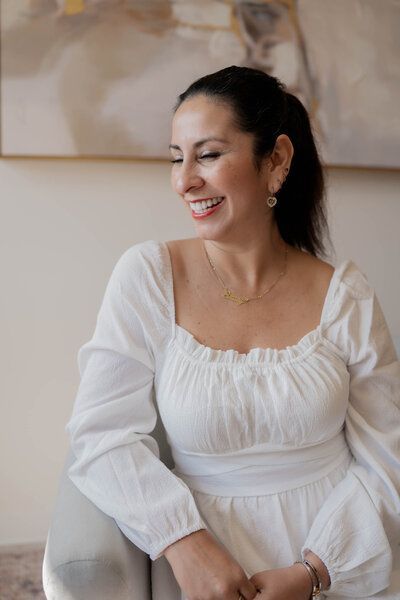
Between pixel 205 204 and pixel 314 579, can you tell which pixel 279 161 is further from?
pixel 314 579

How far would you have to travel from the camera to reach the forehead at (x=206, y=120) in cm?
126

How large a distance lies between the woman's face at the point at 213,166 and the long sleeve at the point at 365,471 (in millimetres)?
321

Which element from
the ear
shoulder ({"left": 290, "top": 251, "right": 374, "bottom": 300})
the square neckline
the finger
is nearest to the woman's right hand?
the finger

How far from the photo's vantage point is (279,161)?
1.36 m

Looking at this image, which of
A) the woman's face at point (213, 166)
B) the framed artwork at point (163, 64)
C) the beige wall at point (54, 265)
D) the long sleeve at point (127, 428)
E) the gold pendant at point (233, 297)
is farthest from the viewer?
the beige wall at point (54, 265)

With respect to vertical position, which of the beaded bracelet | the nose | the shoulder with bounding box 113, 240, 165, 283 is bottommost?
the beaded bracelet

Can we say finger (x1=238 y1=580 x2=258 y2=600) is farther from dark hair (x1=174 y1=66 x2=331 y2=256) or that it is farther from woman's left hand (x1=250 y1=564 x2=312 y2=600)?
dark hair (x1=174 y1=66 x2=331 y2=256)

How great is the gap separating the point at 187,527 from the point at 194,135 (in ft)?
2.43

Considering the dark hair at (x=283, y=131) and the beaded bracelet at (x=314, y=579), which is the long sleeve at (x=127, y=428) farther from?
the dark hair at (x=283, y=131)

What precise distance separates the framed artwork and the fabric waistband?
0.85 m

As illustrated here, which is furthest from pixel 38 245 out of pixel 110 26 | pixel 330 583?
pixel 330 583

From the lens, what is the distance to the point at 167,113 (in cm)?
170

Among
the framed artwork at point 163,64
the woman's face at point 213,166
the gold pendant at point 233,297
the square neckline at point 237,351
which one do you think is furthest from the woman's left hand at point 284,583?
the framed artwork at point 163,64

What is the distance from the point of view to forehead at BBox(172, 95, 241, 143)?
1.26 meters
